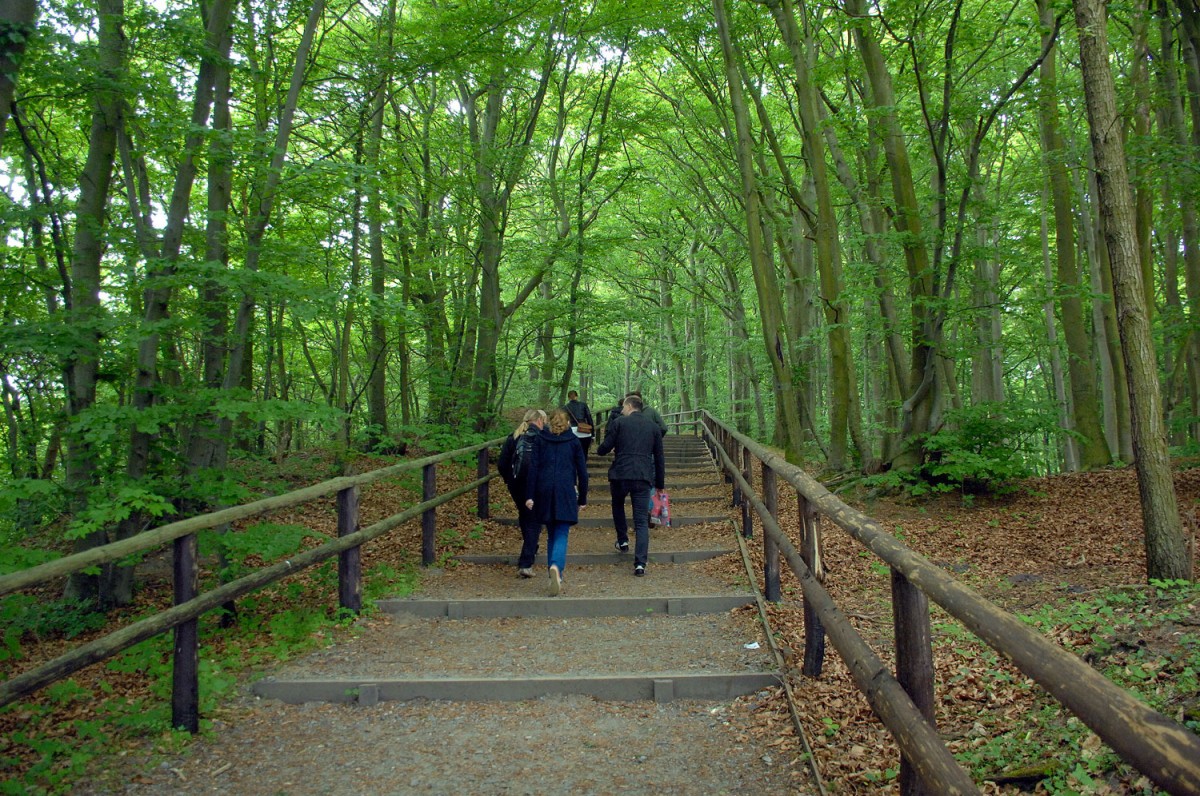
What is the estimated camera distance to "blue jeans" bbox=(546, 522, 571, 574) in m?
7.03

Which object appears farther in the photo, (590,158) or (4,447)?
(590,158)

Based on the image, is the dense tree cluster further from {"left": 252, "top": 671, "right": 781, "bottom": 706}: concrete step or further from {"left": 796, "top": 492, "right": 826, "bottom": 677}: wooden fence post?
{"left": 796, "top": 492, "right": 826, "bottom": 677}: wooden fence post

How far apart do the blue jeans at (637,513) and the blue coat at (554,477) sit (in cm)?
76

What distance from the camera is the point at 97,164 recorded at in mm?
7012

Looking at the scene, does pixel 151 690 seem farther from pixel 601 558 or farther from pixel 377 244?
pixel 377 244

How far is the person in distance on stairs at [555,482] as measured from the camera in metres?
7.12

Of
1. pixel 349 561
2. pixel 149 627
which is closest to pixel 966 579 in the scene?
pixel 349 561

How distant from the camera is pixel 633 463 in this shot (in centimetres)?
811

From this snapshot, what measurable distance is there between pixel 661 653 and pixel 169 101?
6.84 m

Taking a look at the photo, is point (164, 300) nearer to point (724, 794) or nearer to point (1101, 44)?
point (724, 794)

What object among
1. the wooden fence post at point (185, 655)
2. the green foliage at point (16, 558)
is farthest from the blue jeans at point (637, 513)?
the green foliage at point (16, 558)

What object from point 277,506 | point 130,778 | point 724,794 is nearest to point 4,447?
point 277,506

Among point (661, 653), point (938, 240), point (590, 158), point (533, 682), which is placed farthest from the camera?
point (590, 158)

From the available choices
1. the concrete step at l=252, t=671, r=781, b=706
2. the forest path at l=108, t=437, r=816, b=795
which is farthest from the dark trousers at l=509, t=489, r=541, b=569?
the concrete step at l=252, t=671, r=781, b=706
